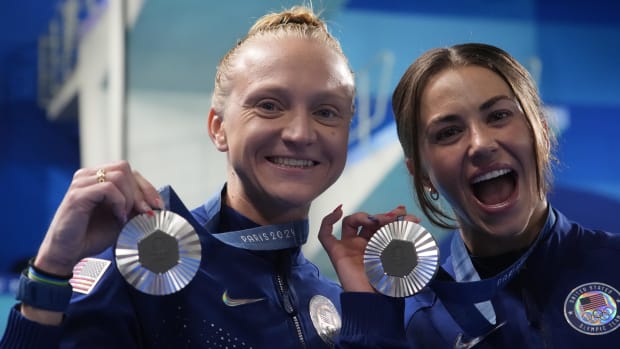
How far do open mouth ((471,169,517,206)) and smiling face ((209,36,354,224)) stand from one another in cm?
45

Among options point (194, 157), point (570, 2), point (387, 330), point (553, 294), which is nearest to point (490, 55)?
point (553, 294)

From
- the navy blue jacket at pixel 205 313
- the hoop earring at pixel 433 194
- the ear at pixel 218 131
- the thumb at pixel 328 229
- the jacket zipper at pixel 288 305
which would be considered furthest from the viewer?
the hoop earring at pixel 433 194

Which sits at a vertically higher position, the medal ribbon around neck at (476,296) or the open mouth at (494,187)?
the open mouth at (494,187)

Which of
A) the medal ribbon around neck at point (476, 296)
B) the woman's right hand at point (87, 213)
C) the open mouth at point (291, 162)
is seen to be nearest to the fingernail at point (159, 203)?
the woman's right hand at point (87, 213)

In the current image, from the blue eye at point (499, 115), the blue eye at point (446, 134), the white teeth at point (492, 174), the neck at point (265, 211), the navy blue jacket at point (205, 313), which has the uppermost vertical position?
the blue eye at point (499, 115)

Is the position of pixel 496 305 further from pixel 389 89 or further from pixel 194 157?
pixel 389 89

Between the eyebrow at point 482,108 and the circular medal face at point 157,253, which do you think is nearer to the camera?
the circular medal face at point 157,253

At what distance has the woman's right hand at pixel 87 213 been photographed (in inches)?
55.9

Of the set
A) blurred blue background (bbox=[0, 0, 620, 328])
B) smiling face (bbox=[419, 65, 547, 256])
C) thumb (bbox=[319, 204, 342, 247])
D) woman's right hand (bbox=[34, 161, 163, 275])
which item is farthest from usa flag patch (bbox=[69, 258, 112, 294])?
blurred blue background (bbox=[0, 0, 620, 328])

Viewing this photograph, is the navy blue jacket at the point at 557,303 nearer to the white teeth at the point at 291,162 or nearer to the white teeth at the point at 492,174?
the white teeth at the point at 492,174

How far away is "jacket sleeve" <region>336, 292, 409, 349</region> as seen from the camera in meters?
1.62

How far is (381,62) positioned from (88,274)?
185 inches

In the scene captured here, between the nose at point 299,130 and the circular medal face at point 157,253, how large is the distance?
0.38 m

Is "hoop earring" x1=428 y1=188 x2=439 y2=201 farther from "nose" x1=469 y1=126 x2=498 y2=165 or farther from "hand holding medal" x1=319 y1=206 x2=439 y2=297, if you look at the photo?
"hand holding medal" x1=319 y1=206 x2=439 y2=297
